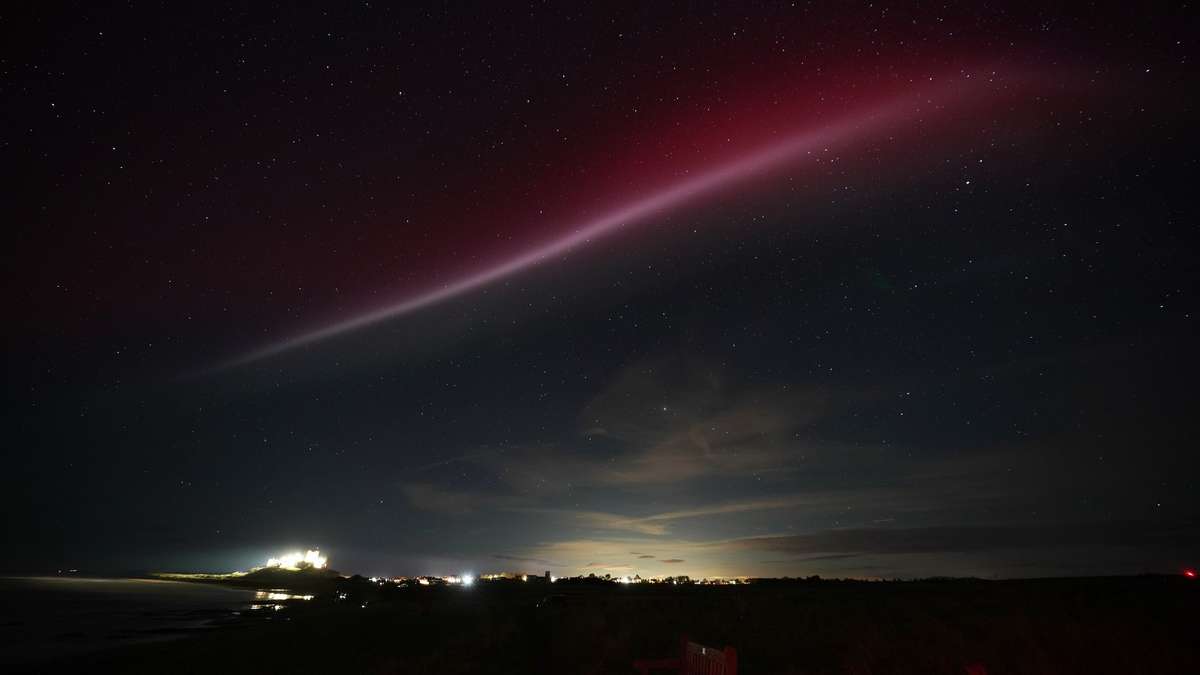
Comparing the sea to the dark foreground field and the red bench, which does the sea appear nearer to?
the dark foreground field

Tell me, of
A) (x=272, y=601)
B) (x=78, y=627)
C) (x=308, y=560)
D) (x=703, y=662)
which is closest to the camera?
(x=703, y=662)

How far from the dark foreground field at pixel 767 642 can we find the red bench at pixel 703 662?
23.3 feet

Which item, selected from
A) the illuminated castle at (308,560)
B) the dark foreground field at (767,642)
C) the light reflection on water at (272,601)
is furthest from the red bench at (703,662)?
the illuminated castle at (308,560)

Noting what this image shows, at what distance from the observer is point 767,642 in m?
18.9

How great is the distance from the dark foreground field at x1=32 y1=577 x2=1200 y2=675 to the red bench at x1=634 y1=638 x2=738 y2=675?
7.11m

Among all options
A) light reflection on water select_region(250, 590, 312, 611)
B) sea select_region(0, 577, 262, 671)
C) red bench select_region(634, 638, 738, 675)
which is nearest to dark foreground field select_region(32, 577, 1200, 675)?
sea select_region(0, 577, 262, 671)

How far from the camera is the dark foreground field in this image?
1535 centimetres

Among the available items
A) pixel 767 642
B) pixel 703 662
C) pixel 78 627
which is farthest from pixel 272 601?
pixel 703 662

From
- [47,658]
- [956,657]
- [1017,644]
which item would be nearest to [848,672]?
[956,657]

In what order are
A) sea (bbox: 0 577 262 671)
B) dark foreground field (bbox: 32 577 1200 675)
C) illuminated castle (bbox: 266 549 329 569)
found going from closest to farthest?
dark foreground field (bbox: 32 577 1200 675) → sea (bbox: 0 577 262 671) → illuminated castle (bbox: 266 549 329 569)

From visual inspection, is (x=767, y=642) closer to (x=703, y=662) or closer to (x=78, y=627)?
(x=703, y=662)

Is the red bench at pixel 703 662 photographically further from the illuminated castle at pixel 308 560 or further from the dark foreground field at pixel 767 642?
the illuminated castle at pixel 308 560

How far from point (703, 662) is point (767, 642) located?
12.9 metres

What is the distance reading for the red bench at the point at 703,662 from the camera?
6789 mm
